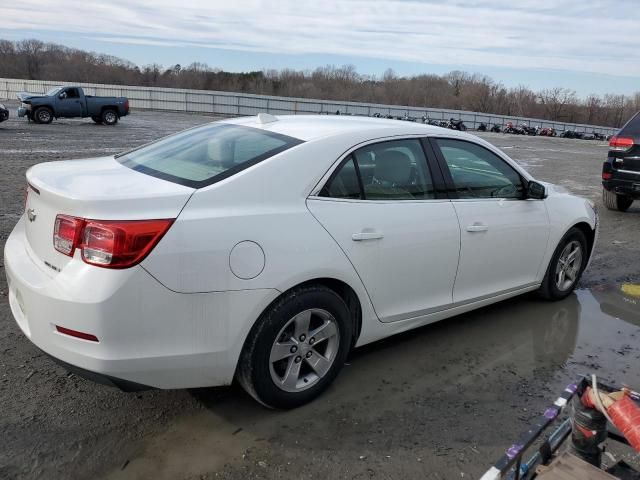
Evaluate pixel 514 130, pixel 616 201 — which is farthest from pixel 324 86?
pixel 616 201

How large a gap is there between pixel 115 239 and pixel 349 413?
63.0 inches

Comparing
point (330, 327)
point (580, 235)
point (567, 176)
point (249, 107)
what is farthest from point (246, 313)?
point (249, 107)

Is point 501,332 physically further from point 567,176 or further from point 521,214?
point 567,176

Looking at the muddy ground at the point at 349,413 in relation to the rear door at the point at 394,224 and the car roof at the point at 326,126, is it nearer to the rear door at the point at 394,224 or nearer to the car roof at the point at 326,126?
the rear door at the point at 394,224

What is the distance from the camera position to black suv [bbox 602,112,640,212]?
812 cm

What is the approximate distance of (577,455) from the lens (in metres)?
2.11

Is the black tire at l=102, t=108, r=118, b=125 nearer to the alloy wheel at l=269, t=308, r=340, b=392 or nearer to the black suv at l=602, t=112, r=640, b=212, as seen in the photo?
the black suv at l=602, t=112, r=640, b=212

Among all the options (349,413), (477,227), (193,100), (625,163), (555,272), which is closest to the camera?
(349,413)

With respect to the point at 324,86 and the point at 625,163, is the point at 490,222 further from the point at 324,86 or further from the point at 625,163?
the point at 324,86

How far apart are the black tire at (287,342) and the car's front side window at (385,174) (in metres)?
0.61

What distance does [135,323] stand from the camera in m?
2.44

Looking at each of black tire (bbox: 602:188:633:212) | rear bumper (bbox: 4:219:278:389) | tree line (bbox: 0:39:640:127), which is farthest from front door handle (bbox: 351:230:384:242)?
tree line (bbox: 0:39:640:127)

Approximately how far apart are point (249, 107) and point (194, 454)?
129 feet

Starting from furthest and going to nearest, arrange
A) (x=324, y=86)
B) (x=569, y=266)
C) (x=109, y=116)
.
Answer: (x=324, y=86), (x=109, y=116), (x=569, y=266)
